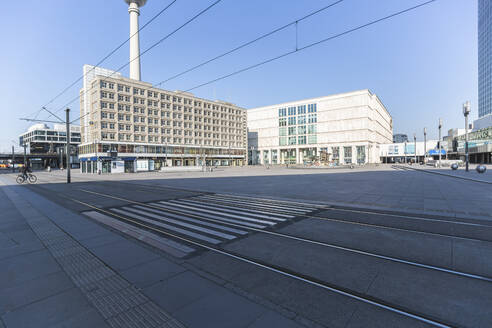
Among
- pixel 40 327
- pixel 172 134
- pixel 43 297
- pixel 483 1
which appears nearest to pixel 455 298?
pixel 40 327

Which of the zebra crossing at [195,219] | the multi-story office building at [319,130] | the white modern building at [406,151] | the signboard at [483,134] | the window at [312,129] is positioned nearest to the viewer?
the zebra crossing at [195,219]

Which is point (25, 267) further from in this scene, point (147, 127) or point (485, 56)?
point (485, 56)

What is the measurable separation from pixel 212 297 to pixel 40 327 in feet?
6.75

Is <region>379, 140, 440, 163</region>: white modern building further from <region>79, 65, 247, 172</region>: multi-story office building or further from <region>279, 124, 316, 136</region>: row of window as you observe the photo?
<region>79, 65, 247, 172</region>: multi-story office building

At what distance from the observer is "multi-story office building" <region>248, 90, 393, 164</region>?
246 feet

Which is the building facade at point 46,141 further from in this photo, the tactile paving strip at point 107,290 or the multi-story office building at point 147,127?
the tactile paving strip at point 107,290

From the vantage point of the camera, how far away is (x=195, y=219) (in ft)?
25.0

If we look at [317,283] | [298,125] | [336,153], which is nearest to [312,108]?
[298,125]

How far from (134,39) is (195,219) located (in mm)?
79853

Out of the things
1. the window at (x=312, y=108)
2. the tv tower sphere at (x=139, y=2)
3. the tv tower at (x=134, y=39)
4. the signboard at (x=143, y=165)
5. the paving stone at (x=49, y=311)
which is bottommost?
the paving stone at (x=49, y=311)

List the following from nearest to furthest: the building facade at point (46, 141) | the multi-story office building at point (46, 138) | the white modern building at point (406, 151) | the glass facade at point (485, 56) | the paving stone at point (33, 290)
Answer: the paving stone at point (33, 290) < the white modern building at point (406, 151) < the glass facade at point (485, 56) < the building facade at point (46, 141) < the multi-story office building at point (46, 138)

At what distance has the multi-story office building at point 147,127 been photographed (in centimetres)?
5297

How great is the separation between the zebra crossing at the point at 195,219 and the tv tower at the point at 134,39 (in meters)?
69.8

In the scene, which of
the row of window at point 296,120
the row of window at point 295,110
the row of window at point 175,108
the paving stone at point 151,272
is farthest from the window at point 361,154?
the paving stone at point 151,272
